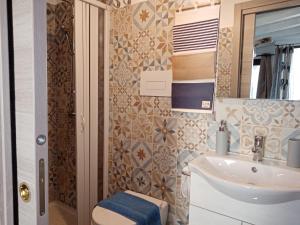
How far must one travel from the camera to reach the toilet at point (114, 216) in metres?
1.46

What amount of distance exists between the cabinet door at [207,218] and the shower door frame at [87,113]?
3.41 ft

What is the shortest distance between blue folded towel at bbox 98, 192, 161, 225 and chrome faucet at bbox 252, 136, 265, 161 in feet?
2.40

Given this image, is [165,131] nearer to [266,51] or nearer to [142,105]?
[142,105]

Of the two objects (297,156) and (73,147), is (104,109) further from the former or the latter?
(297,156)

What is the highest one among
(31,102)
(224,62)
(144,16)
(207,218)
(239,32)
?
(144,16)

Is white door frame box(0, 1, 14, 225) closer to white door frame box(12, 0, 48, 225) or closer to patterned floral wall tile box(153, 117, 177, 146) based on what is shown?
white door frame box(12, 0, 48, 225)

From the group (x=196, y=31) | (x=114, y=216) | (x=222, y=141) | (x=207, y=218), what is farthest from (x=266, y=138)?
(x=114, y=216)

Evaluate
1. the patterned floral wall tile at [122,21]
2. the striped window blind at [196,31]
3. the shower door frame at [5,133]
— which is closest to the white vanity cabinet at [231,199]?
the striped window blind at [196,31]

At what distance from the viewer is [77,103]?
1.92m

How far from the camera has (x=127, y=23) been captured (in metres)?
1.91

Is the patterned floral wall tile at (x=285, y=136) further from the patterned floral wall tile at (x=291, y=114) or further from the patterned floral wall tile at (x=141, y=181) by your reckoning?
the patterned floral wall tile at (x=141, y=181)

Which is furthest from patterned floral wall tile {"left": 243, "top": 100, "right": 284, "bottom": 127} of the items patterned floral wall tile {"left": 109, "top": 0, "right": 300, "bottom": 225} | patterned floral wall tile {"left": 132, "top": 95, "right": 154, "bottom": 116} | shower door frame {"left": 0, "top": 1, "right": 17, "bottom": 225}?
shower door frame {"left": 0, "top": 1, "right": 17, "bottom": 225}

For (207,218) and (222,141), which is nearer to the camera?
(207,218)

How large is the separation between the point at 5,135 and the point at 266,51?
1.31m
